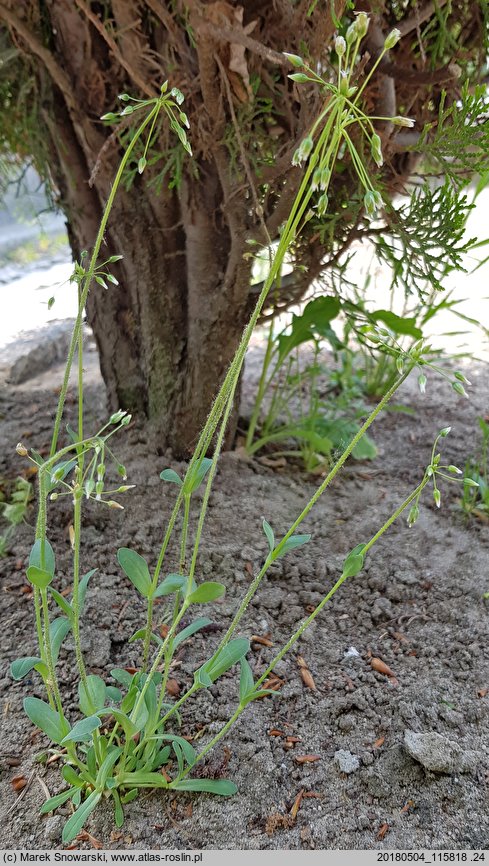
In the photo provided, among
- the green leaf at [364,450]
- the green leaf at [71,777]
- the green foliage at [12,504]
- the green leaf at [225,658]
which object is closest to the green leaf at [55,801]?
the green leaf at [71,777]

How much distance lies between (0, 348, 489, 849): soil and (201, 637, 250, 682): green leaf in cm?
27

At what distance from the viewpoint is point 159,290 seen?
205 centimetres

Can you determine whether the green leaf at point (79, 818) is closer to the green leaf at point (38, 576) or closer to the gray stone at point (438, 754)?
the green leaf at point (38, 576)

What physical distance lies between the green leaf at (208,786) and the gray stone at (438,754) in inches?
13.7

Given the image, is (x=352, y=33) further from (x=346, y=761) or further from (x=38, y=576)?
(x=346, y=761)

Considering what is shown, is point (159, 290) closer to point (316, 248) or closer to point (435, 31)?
point (316, 248)

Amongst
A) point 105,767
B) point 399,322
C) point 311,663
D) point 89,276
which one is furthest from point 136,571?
point 399,322

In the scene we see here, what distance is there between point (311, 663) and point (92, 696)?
54cm

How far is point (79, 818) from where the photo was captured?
1.06 meters

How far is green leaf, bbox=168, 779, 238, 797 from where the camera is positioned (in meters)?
1.16

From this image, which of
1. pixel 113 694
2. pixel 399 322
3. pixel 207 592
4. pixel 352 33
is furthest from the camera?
pixel 399 322

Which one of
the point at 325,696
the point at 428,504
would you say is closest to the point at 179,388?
the point at 428,504

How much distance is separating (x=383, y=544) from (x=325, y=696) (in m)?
0.57

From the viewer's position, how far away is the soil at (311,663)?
3.89ft
